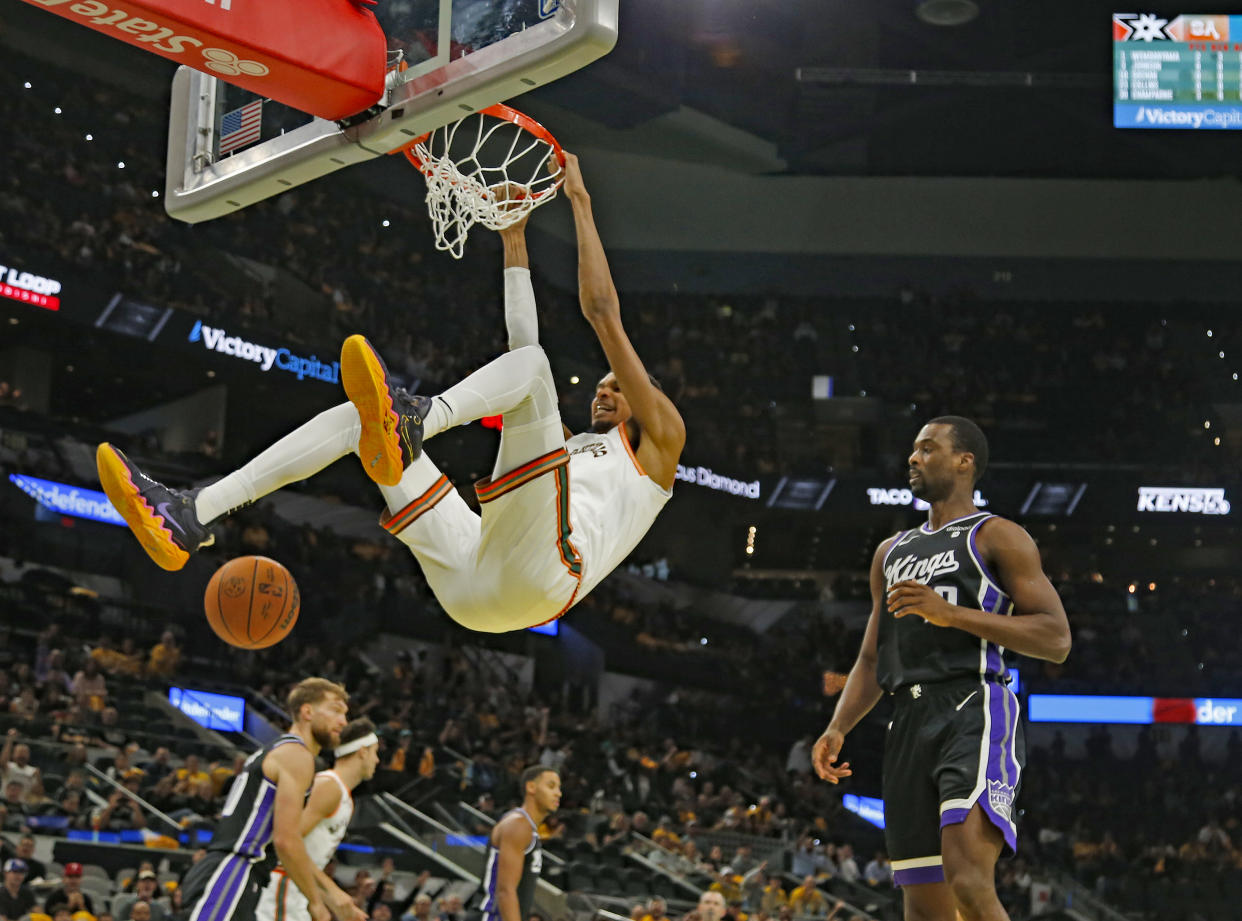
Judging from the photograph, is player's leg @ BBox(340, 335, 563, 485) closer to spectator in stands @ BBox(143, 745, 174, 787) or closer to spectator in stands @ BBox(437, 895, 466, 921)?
spectator in stands @ BBox(437, 895, 466, 921)

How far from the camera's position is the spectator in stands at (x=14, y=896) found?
37.7 feet

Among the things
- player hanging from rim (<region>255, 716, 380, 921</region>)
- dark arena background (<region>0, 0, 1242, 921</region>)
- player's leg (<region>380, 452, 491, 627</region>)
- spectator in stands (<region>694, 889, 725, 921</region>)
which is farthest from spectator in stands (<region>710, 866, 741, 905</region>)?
player's leg (<region>380, 452, 491, 627</region>)

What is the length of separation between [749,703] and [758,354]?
6.99m

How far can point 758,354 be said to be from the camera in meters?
28.5

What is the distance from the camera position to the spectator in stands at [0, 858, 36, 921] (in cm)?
1149

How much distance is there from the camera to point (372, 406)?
180 inches

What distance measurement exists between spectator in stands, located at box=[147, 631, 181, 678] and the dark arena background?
0.07 meters

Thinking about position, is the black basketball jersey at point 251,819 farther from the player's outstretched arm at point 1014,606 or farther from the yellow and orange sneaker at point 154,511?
the player's outstretched arm at point 1014,606

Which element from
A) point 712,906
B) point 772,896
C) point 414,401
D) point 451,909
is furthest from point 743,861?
point 414,401

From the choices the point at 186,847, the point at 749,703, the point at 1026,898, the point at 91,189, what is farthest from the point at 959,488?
the point at 749,703

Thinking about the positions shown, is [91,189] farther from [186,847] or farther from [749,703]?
[749,703]

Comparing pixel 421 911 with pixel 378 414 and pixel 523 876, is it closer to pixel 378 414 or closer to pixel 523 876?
pixel 523 876

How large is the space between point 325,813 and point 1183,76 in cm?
1724

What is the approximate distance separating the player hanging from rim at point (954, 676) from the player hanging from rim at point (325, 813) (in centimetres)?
288
